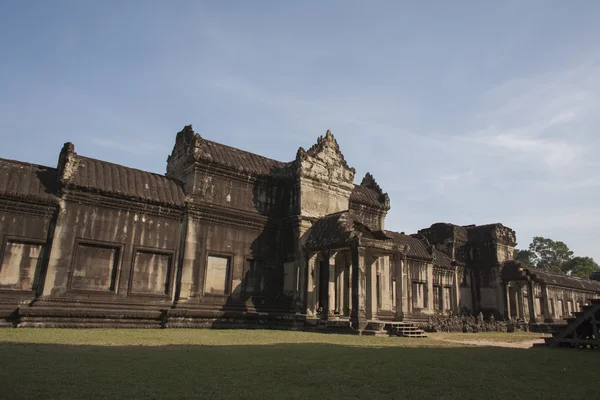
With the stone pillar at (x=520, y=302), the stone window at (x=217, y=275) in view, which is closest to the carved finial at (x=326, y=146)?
the stone window at (x=217, y=275)

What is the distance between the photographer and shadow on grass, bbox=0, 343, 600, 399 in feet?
18.4

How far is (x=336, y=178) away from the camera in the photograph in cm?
2297

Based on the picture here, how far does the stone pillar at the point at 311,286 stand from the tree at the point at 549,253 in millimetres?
69227

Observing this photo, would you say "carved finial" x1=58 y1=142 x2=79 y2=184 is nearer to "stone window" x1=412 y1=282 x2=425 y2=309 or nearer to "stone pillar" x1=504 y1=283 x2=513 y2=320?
"stone window" x1=412 y1=282 x2=425 y2=309

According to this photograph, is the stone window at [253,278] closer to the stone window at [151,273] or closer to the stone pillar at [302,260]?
the stone pillar at [302,260]

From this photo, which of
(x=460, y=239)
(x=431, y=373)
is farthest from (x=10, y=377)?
(x=460, y=239)

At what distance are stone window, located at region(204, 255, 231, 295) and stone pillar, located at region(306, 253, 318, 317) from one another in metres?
3.60

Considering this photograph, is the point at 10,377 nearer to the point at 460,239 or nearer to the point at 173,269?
the point at 173,269

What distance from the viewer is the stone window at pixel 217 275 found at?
62.3ft

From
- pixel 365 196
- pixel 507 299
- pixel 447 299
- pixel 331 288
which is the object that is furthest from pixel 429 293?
pixel 331 288

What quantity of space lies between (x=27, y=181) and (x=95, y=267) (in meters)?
3.95

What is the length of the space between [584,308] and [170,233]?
50.6 ft

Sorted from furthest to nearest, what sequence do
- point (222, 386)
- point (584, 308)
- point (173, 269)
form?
point (173, 269)
point (584, 308)
point (222, 386)

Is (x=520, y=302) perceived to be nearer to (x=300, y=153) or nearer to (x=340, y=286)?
(x=340, y=286)
